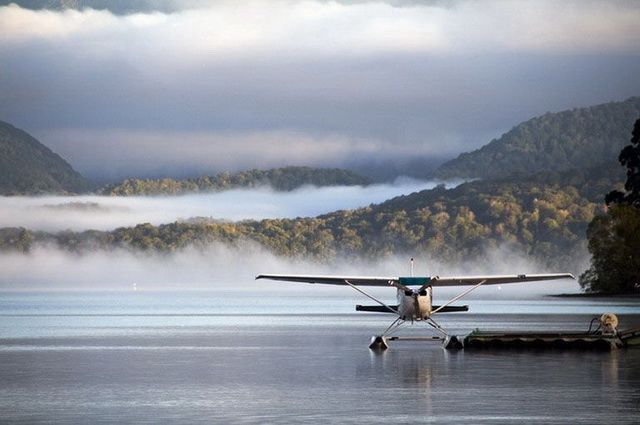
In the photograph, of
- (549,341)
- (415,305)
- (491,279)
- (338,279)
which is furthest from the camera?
(491,279)

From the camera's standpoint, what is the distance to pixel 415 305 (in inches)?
1745

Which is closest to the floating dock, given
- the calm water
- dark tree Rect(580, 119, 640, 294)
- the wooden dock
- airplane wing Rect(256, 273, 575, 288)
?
the wooden dock

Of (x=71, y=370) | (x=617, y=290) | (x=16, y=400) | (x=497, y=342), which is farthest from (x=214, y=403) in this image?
(x=617, y=290)

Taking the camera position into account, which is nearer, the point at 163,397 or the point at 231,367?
the point at 163,397

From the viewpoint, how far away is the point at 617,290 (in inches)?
5226

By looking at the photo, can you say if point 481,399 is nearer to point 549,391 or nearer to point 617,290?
point 549,391

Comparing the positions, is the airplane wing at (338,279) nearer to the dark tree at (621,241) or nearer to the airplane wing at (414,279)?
the airplane wing at (414,279)

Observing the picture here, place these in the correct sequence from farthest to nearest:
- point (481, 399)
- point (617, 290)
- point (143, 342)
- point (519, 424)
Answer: point (617, 290)
point (143, 342)
point (481, 399)
point (519, 424)

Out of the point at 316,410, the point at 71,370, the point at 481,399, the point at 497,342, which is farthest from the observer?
the point at 497,342

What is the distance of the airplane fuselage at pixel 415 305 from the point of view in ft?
145

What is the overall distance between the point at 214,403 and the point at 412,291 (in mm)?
20627

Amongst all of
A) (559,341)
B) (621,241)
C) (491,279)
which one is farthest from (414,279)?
(621,241)

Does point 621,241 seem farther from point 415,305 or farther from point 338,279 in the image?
point 415,305

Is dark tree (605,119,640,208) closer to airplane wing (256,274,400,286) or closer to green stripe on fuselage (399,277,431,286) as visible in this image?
airplane wing (256,274,400,286)
